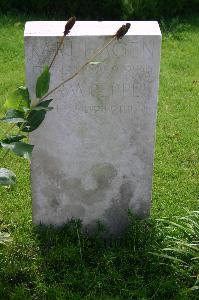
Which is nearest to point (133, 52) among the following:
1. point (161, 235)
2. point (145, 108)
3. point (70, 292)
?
point (145, 108)

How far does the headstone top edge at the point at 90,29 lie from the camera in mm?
3378

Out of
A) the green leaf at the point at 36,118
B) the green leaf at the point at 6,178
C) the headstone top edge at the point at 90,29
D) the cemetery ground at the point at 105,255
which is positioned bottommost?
the cemetery ground at the point at 105,255

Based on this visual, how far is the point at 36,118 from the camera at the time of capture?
3076mm

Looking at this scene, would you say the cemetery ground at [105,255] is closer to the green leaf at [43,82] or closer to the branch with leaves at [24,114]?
the branch with leaves at [24,114]

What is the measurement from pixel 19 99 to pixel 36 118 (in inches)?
6.0

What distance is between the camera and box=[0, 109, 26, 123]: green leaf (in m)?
3.00

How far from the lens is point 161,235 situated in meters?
3.79

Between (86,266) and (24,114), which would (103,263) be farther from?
(24,114)

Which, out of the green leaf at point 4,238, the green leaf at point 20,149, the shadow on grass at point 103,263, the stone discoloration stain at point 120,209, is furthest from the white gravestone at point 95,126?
the green leaf at point 20,149

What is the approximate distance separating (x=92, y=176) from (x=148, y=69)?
794mm

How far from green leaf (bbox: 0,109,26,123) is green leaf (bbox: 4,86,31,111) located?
58mm

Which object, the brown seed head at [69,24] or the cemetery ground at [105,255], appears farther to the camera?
the cemetery ground at [105,255]

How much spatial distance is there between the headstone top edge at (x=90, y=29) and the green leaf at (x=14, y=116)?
1.77 feet

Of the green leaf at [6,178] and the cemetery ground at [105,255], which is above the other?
the green leaf at [6,178]
